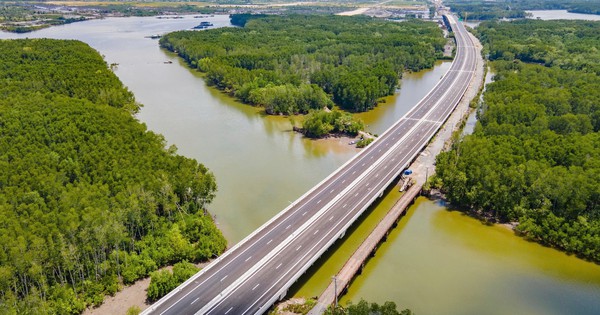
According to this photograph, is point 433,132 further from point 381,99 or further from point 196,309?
point 196,309

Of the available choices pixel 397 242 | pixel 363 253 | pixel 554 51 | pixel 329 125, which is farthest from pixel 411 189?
pixel 554 51

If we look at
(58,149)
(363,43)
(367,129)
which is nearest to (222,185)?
(58,149)

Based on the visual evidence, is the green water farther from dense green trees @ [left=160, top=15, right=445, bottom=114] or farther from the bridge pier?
dense green trees @ [left=160, top=15, right=445, bottom=114]

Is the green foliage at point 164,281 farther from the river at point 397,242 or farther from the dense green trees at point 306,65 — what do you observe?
the dense green trees at point 306,65

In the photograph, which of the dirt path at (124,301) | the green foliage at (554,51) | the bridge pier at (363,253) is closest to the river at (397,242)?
the bridge pier at (363,253)

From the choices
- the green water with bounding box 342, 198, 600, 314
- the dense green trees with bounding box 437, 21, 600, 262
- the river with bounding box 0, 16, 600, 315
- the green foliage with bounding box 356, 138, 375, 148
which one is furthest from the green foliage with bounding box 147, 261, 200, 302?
the green foliage with bounding box 356, 138, 375, 148

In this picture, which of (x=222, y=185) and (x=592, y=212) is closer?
(x=592, y=212)

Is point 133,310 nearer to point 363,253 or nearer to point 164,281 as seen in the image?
point 164,281
